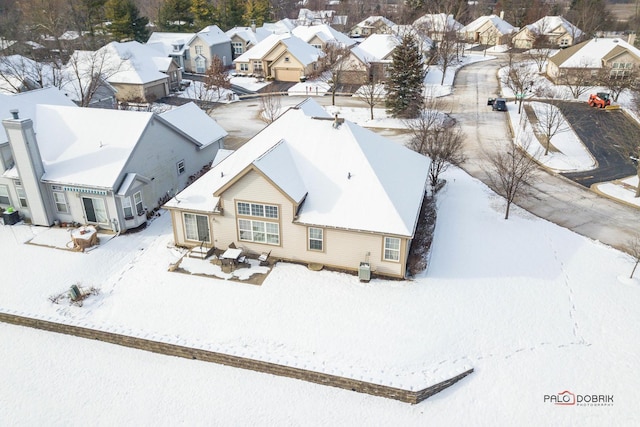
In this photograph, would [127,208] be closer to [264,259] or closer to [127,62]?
[264,259]

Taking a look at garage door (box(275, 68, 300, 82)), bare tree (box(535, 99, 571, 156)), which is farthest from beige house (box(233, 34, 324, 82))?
bare tree (box(535, 99, 571, 156))

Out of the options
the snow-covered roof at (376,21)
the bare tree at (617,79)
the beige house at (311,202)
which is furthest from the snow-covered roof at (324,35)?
the beige house at (311,202)

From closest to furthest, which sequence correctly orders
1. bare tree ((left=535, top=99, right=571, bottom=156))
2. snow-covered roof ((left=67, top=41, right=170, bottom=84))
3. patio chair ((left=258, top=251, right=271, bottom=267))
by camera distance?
patio chair ((left=258, top=251, right=271, bottom=267))
bare tree ((left=535, top=99, right=571, bottom=156))
snow-covered roof ((left=67, top=41, right=170, bottom=84))

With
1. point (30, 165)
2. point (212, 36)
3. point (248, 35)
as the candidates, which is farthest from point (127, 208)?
point (248, 35)

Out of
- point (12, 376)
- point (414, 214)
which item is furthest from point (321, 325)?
point (12, 376)

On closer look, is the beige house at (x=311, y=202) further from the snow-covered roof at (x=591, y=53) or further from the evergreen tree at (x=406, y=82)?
the snow-covered roof at (x=591, y=53)

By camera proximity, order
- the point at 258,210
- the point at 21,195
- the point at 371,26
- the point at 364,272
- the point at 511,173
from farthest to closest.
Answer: the point at 371,26 < the point at 21,195 < the point at 511,173 < the point at 258,210 < the point at 364,272

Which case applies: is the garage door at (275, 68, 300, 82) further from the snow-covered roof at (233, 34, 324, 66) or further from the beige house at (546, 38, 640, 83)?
the beige house at (546, 38, 640, 83)

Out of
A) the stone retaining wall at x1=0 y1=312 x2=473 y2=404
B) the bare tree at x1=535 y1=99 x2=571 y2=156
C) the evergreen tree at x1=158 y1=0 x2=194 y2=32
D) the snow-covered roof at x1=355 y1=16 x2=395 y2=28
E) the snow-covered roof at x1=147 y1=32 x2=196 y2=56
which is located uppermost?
the evergreen tree at x1=158 y1=0 x2=194 y2=32
